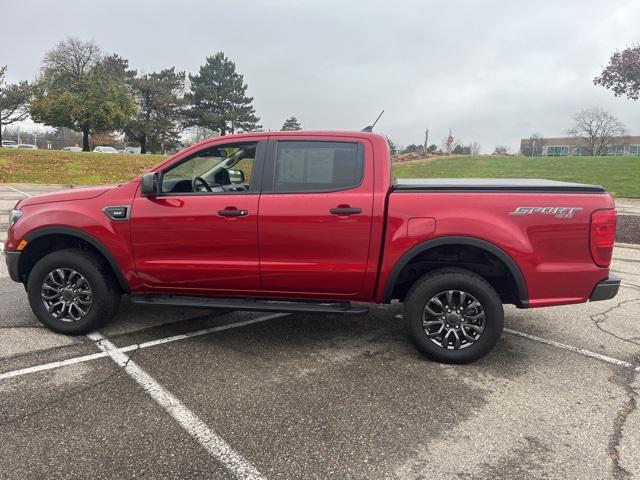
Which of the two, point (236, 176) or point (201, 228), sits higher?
point (236, 176)

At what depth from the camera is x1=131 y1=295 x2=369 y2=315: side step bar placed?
3822 millimetres

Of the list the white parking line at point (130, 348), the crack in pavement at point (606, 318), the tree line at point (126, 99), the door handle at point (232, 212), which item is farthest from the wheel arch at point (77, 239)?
the tree line at point (126, 99)

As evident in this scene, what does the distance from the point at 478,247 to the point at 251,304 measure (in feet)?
6.25

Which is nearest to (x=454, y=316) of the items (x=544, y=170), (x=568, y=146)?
(x=544, y=170)

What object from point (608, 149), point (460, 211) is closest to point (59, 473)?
point (460, 211)

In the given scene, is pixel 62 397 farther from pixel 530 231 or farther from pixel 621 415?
pixel 621 415

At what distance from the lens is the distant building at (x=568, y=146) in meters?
68.9

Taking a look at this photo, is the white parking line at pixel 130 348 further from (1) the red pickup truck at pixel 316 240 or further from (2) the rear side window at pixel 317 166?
(2) the rear side window at pixel 317 166

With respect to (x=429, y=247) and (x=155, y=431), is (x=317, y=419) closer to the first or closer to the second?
(x=155, y=431)

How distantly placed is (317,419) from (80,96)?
43.9 meters

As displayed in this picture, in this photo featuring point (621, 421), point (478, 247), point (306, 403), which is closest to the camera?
point (621, 421)

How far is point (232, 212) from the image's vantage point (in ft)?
12.5

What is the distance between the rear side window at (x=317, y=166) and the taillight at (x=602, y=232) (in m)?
1.79

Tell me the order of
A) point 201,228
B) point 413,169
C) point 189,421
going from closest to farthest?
point 189,421, point 201,228, point 413,169
